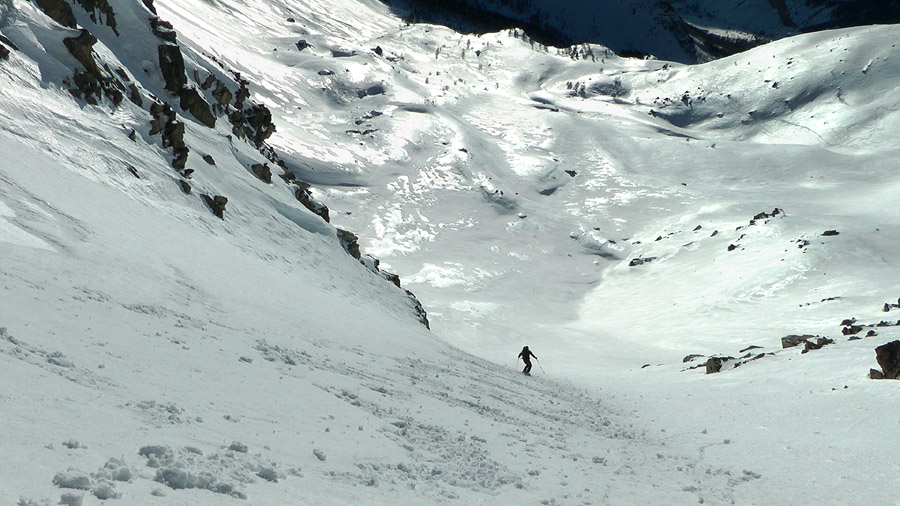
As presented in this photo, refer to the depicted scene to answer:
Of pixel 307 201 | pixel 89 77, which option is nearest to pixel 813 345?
pixel 307 201

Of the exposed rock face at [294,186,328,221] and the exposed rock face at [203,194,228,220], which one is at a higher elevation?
the exposed rock face at [294,186,328,221]

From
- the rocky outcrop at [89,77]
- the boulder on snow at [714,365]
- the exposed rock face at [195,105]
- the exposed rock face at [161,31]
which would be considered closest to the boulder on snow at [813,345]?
the boulder on snow at [714,365]

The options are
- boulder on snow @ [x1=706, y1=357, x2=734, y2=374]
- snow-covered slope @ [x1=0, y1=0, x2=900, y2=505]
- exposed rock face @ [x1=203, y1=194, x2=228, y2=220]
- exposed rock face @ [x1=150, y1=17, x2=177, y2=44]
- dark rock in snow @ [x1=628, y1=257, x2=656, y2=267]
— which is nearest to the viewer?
snow-covered slope @ [x1=0, y1=0, x2=900, y2=505]

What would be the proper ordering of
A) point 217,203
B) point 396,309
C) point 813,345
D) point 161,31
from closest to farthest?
1. point 813,345
2. point 217,203
3. point 396,309
4. point 161,31

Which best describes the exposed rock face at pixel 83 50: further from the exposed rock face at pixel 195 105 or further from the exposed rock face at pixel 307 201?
the exposed rock face at pixel 307 201

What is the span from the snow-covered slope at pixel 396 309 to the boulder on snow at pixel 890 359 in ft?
3.04

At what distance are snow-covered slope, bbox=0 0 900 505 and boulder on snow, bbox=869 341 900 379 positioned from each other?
93 cm

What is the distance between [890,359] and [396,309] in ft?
67.7

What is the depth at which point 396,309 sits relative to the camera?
32469 mm

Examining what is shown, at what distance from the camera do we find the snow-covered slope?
28.5 feet

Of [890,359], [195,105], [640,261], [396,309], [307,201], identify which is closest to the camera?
[890,359]

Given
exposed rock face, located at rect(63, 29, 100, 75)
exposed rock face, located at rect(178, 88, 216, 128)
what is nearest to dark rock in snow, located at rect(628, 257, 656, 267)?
exposed rock face, located at rect(178, 88, 216, 128)

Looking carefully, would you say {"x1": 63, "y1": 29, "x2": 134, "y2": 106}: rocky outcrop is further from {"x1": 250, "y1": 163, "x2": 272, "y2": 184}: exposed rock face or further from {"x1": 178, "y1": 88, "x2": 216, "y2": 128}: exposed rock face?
{"x1": 250, "y1": 163, "x2": 272, "y2": 184}: exposed rock face

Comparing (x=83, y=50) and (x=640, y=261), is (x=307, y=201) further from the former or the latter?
(x=640, y=261)
